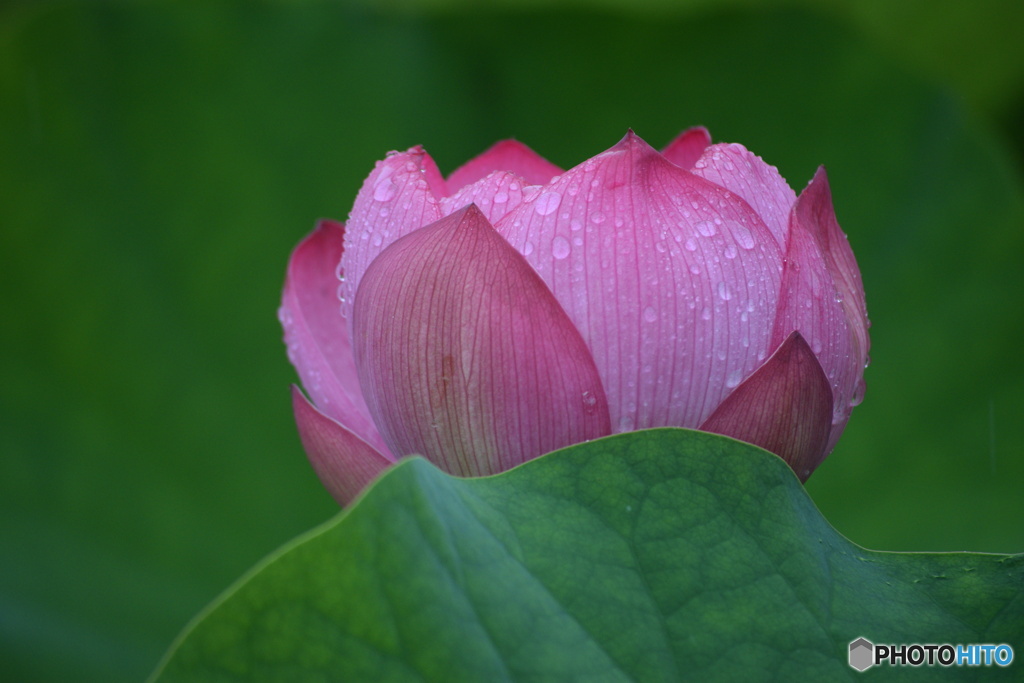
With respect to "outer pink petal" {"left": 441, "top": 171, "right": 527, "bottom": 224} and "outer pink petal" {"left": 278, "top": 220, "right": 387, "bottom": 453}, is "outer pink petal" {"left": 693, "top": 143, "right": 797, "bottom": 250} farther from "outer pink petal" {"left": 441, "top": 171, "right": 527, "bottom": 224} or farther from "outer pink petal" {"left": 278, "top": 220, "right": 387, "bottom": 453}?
"outer pink petal" {"left": 278, "top": 220, "right": 387, "bottom": 453}

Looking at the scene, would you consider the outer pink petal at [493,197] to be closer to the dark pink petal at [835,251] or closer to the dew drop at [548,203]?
the dew drop at [548,203]

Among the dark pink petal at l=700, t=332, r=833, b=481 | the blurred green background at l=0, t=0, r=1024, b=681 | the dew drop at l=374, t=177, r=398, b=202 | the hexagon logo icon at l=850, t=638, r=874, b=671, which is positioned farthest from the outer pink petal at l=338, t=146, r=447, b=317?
the blurred green background at l=0, t=0, r=1024, b=681

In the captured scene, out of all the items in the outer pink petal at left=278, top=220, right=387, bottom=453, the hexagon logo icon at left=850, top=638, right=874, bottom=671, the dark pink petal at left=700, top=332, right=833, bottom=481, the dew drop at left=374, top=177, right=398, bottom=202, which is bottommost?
the hexagon logo icon at left=850, top=638, right=874, bottom=671

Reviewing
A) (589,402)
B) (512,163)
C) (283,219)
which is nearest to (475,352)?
(589,402)

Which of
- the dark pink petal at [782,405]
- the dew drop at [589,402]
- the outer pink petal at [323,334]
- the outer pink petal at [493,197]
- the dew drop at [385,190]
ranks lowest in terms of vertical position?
the dark pink petal at [782,405]

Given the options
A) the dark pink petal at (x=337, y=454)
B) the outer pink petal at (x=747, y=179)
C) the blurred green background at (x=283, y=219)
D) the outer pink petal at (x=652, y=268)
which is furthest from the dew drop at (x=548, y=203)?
the blurred green background at (x=283, y=219)

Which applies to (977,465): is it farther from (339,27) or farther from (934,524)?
(339,27)

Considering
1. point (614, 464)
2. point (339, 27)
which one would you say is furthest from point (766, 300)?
point (339, 27)
